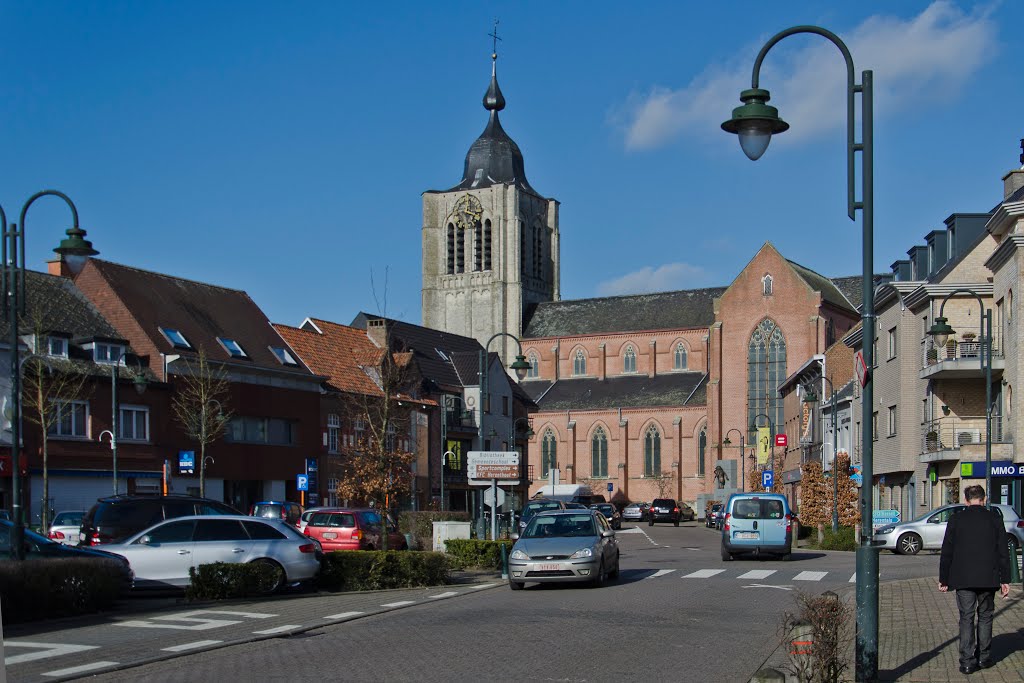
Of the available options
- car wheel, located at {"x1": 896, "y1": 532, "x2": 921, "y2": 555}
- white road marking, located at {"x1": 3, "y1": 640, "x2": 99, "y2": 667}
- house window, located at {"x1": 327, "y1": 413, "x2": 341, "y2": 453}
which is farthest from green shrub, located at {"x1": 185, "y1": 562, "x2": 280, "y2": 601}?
house window, located at {"x1": 327, "y1": 413, "x2": 341, "y2": 453}

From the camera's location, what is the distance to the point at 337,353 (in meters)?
59.9

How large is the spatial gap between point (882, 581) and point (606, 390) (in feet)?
275

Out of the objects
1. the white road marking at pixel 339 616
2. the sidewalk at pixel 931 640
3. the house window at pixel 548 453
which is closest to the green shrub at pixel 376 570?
the white road marking at pixel 339 616

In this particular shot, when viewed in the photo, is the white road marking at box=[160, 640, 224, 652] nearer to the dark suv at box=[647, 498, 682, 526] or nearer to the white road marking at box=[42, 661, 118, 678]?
the white road marking at box=[42, 661, 118, 678]

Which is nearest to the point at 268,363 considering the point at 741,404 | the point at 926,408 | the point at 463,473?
the point at 463,473

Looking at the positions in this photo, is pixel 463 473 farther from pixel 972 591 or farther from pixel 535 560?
pixel 972 591

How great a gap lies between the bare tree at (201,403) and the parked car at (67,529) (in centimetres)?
962

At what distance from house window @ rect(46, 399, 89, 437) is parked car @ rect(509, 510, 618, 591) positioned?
23.3 metres

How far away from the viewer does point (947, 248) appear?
158 feet

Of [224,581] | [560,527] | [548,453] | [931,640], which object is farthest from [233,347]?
[548,453]

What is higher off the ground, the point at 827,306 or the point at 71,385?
the point at 827,306

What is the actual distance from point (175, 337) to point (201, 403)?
355 centimetres

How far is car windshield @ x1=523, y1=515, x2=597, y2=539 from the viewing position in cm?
2286

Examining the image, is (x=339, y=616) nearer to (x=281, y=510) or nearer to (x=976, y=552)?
(x=976, y=552)
